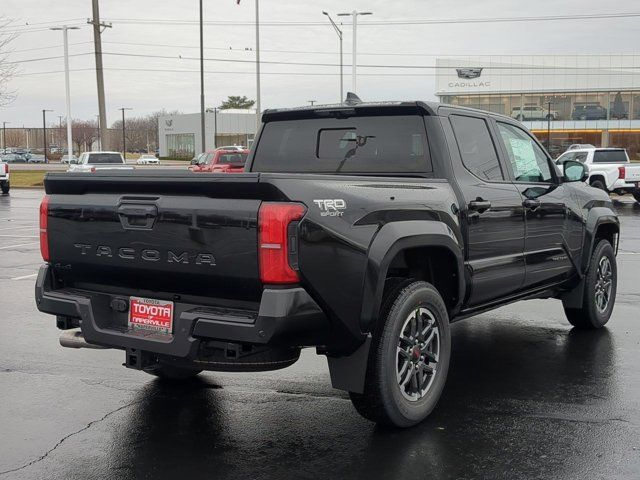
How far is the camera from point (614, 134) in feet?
245

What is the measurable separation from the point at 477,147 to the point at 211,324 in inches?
105

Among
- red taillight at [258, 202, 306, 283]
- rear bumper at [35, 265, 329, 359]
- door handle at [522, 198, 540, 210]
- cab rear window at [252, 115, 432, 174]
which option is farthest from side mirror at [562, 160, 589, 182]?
red taillight at [258, 202, 306, 283]

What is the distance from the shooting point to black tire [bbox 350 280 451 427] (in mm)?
4195

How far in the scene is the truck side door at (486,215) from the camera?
5051 mm

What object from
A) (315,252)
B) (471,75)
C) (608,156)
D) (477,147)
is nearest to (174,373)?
(315,252)

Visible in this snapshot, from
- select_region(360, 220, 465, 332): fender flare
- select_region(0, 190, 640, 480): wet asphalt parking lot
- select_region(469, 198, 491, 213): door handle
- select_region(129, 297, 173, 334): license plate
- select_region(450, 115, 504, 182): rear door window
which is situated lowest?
select_region(0, 190, 640, 480): wet asphalt parking lot

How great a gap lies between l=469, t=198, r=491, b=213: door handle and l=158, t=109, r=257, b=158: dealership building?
8278 centimetres

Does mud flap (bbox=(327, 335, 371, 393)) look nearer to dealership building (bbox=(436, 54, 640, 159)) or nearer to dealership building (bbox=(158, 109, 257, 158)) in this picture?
dealership building (bbox=(436, 54, 640, 159))

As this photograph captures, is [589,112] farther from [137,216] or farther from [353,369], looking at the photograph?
[137,216]

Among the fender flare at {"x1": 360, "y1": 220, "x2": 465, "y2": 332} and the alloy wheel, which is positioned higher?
the fender flare at {"x1": 360, "y1": 220, "x2": 465, "y2": 332}

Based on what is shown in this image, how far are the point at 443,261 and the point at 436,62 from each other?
77.0m

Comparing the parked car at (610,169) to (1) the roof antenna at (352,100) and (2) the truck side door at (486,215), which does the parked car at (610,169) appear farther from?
(1) the roof antenna at (352,100)

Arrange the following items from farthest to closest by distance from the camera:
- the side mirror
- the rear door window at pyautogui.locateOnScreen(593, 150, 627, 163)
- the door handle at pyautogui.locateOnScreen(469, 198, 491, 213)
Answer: the rear door window at pyautogui.locateOnScreen(593, 150, 627, 163) → the side mirror → the door handle at pyautogui.locateOnScreen(469, 198, 491, 213)

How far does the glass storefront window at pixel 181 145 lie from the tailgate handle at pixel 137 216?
91143 millimetres
